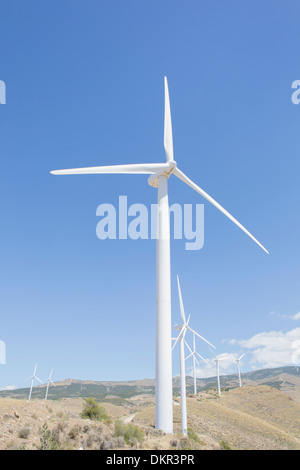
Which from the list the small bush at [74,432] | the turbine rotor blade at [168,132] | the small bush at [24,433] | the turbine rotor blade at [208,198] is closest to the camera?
the small bush at [74,432]

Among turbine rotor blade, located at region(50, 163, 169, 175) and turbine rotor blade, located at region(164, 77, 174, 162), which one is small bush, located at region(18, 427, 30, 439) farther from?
turbine rotor blade, located at region(164, 77, 174, 162)

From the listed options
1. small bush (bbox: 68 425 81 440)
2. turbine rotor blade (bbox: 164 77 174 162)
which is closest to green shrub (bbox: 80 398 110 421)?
small bush (bbox: 68 425 81 440)

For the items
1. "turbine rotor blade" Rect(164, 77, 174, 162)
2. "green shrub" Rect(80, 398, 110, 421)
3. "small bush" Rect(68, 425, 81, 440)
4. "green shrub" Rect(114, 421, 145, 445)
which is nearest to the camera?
"green shrub" Rect(114, 421, 145, 445)

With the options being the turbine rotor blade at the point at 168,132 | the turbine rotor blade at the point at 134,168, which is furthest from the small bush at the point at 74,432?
the turbine rotor blade at the point at 168,132

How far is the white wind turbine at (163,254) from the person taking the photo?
890 inches

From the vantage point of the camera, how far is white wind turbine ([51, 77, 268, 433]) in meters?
22.6

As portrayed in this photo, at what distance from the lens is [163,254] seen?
26078 mm

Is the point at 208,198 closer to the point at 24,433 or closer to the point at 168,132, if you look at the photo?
the point at 168,132

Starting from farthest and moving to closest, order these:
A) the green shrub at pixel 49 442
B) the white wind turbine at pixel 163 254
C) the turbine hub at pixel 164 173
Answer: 1. the turbine hub at pixel 164 173
2. the white wind turbine at pixel 163 254
3. the green shrub at pixel 49 442

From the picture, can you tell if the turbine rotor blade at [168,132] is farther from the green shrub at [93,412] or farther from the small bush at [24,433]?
the small bush at [24,433]

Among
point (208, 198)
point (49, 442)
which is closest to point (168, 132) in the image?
point (208, 198)

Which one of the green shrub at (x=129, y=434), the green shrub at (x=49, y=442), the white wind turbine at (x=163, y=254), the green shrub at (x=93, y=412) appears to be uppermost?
the white wind turbine at (x=163, y=254)
